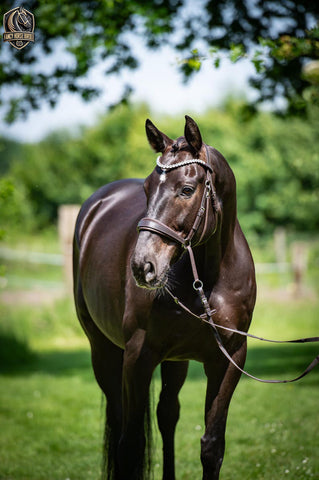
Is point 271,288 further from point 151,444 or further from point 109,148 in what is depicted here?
point 109,148

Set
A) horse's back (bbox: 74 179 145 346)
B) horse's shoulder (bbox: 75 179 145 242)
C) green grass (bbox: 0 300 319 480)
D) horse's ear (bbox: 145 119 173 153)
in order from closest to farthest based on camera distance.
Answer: horse's ear (bbox: 145 119 173 153), horse's back (bbox: 74 179 145 346), horse's shoulder (bbox: 75 179 145 242), green grass (bbox: 0 300 319 480)

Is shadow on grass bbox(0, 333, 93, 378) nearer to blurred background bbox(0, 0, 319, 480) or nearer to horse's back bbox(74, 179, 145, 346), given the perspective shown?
blurred background bbox(0, 0, 319, 480)

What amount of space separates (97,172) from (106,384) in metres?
21.4

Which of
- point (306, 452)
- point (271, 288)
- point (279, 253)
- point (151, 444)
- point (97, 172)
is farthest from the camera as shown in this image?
point (97, 172)

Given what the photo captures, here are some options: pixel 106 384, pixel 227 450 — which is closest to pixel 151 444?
pixel 106 384

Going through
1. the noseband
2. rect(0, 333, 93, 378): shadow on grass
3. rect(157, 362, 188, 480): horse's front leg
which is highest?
the noseband

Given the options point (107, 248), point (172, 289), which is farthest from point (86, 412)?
point (172, 289)

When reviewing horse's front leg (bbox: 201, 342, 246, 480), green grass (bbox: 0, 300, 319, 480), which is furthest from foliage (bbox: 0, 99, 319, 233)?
horse's front leg (bbox: 201, 342, 246, 480)

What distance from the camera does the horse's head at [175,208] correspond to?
241 cm

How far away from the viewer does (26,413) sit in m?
6.14

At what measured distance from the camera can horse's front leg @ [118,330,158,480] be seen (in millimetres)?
2836

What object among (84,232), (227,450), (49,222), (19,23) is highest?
(19,23)

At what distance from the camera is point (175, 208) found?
2.48 meters

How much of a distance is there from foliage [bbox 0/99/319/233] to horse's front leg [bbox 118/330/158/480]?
397 inches
